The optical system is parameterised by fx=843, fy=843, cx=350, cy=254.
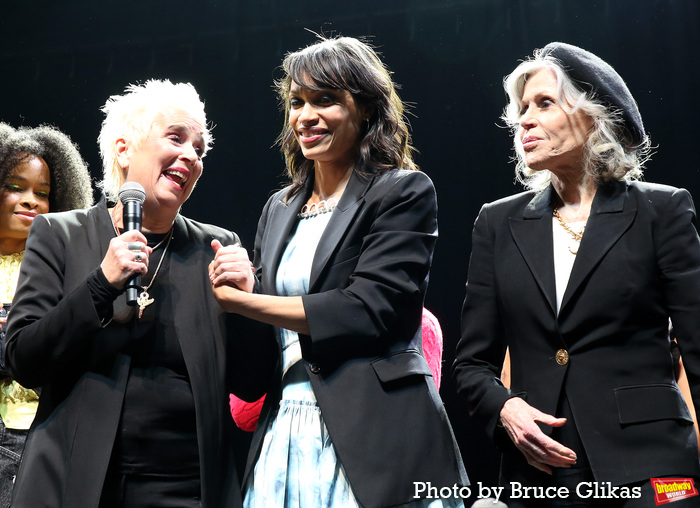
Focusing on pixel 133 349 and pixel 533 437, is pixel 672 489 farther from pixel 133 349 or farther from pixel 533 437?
pixel 133 349

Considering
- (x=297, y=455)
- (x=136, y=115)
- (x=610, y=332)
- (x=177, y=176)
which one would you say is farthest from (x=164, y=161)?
(x=610, y=332)

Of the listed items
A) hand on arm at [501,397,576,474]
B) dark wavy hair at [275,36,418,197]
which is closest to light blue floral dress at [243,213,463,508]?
hand on arm at [501,397,576,474]

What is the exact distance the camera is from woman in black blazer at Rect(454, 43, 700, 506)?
196 cm

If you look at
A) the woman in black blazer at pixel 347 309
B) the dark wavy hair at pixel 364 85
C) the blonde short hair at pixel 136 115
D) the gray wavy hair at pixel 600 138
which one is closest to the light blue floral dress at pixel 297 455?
the woman in black blazer at pixel 347 309

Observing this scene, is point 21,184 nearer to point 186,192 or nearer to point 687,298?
point 186,192

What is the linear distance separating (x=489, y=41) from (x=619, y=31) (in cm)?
69

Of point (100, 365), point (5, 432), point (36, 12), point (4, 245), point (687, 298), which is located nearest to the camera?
A: point (687, 298)

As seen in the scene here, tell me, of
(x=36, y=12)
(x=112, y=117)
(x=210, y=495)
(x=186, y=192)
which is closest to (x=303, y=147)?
(x=186, y=192)

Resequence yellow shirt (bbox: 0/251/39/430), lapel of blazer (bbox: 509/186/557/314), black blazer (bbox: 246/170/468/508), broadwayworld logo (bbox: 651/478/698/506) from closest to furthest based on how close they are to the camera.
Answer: broadwayworld logo (bbox: 651/478/698/506)
black blazer (bbox: 246/170/468/508)
lapel of blazer (bbox: 509/186/557/314)
yellow shirt (bbox: 0/251/39/430)

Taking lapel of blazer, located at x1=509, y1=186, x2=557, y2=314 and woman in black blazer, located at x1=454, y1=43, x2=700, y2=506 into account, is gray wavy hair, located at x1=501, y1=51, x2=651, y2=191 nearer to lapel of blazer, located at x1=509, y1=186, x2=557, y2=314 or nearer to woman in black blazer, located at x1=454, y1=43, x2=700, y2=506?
woman in black blazer, located at x1=454, y1=43, x2=700, y2=506

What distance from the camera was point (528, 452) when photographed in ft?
6.64

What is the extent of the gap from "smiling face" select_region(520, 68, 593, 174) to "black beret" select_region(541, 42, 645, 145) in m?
0.06

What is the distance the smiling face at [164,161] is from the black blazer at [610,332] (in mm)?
913

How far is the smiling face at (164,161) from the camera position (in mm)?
2381
